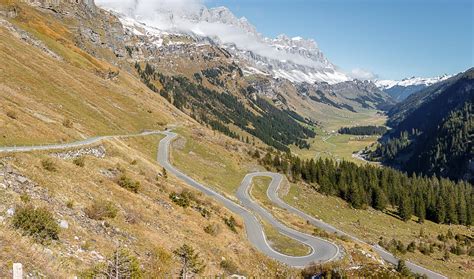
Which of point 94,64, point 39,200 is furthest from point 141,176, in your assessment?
point 94,64

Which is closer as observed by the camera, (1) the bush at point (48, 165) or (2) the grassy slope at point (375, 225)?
(1) the bush at point (48, 165)

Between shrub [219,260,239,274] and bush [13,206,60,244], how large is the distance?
14.8m

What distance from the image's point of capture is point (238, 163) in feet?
351

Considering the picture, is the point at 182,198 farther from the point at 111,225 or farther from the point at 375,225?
the point at 375,225

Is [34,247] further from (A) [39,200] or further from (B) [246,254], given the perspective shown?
(B) [246,254]

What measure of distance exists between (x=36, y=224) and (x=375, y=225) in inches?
3534

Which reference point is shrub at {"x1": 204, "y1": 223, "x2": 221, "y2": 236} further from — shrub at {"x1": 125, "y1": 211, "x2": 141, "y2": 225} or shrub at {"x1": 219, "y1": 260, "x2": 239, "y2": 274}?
shrub at {"x1": 125, "y1": 211, "x2": 141, "y2": 225}

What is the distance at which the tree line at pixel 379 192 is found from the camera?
380 ft

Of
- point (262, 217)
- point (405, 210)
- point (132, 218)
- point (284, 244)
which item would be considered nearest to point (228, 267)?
point (132, 218)

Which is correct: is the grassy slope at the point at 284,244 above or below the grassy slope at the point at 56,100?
below

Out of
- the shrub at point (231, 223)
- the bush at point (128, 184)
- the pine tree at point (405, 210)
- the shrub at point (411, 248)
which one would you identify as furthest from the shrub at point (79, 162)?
the pine tree at point (405, 210)

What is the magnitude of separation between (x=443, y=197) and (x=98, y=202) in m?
130

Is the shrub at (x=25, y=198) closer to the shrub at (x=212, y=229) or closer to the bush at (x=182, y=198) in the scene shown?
the shrub at (x=212, y=229)

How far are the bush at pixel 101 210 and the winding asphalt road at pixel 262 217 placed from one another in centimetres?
986
